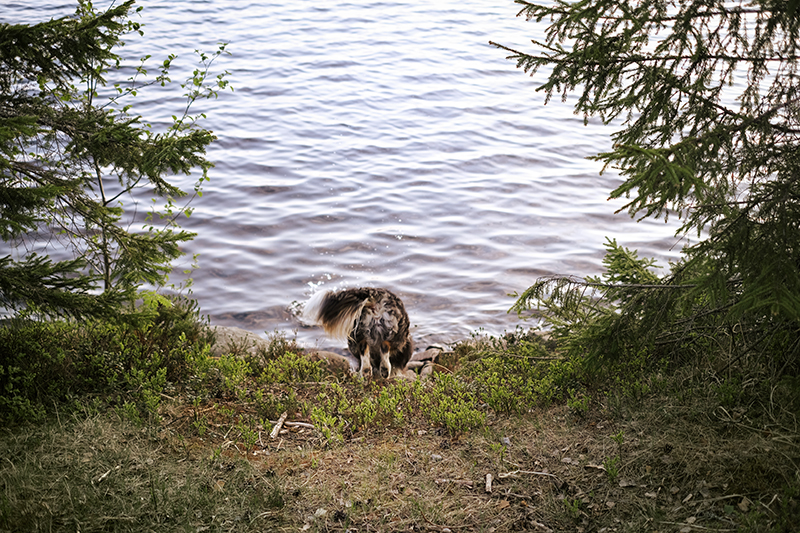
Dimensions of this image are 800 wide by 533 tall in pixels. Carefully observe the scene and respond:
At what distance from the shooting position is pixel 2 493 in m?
3.66

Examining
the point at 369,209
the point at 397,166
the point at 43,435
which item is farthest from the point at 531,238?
the point at 43,435

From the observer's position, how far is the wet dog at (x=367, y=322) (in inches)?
277

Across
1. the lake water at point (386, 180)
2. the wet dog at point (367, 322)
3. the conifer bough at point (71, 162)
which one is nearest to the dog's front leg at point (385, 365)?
the wet dog at point (367, 322)

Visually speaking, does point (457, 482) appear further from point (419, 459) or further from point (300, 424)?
point (300, 424)

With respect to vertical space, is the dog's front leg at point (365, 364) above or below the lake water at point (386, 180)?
below

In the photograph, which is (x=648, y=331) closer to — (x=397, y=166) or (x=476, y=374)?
(x=476, y=374)

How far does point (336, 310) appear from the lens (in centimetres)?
715

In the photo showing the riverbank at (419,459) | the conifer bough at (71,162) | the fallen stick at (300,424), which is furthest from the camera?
the fallen stick at (300,424)

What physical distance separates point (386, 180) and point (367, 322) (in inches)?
221

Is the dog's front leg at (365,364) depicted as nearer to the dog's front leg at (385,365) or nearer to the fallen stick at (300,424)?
the dog's front leg at (385,365)

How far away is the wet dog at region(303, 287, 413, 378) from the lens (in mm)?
7043

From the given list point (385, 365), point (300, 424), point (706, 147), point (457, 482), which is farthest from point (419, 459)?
point (706, 147)

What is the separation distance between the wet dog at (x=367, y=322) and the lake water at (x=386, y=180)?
1094 mm

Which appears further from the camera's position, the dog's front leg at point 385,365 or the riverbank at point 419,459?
the dog's front leg at point 385,365
